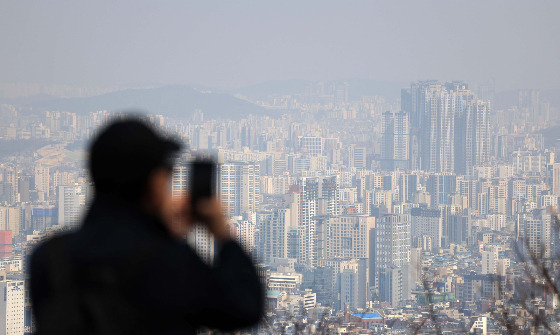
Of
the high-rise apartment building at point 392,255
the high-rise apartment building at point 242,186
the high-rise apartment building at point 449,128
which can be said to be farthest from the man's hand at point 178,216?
the high-rise apartment building at point 449,128

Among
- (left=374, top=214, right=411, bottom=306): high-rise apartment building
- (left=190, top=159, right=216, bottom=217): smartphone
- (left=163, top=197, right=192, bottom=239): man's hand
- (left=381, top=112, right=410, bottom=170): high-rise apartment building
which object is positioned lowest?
(left=374, top=214, right=411, bottom=306): high-rise apartment building

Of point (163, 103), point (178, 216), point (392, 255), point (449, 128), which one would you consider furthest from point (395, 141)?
point (178, 216)

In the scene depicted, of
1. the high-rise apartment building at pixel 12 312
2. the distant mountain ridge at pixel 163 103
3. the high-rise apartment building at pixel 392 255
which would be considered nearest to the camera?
the high-rise apartment building at pixel 12 312

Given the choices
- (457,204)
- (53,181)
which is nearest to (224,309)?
(53,181)

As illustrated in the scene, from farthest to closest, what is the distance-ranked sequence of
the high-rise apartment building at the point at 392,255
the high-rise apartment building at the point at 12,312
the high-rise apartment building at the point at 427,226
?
the high-rise apartment building at the point at 427,226, the high-rise apartment building at the point at 392,255, the high-rise apartment building at the point at 12,312

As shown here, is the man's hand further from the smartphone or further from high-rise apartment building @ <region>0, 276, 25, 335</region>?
high-rise apartment building @ <region>0, 276, 25, 335</region>

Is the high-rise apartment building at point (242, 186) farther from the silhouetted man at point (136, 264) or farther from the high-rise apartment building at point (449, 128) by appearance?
the silhouetted man at point (136, 264)

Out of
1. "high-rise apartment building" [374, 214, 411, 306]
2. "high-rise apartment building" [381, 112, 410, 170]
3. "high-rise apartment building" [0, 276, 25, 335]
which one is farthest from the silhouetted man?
"high-rise apartment building" [381, 112, 410, 170]
